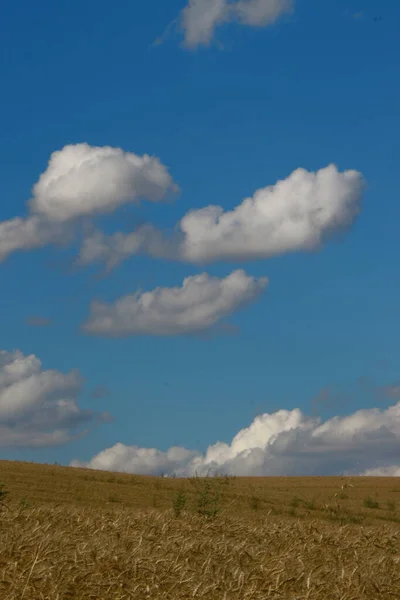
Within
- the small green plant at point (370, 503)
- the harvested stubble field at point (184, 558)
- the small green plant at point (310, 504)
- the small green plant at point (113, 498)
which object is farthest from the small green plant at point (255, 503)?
the harvested stubble field at point (184, 558)

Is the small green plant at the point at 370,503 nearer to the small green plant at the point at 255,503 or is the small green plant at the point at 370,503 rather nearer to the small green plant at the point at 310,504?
the small green plant at the point at 310,504

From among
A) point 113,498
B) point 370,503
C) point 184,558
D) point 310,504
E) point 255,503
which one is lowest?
point 184,558

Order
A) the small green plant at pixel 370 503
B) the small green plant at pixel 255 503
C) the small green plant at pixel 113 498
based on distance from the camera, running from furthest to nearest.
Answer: the small green plant at pixel 370 503 < the small green plant at pixel 255 503 < the small green plant at pixel 113 498

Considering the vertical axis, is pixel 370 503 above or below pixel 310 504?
below

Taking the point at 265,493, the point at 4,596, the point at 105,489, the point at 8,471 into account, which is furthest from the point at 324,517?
the point at 4,596

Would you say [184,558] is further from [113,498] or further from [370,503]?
[370,503]

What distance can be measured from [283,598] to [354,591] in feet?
3.20

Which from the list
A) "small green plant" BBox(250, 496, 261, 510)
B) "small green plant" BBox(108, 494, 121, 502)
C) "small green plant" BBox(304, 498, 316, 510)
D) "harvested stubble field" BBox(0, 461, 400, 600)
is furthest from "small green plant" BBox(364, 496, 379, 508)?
"harvested stubble field" BBox(0, 461, 400, 600)

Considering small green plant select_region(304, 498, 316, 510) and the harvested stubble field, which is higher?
small green plant select_region(304, 498, 316, 510)

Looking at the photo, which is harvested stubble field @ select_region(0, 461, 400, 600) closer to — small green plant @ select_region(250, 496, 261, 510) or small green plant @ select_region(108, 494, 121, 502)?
small green plant @ select_region(108, 494, 121, 502)

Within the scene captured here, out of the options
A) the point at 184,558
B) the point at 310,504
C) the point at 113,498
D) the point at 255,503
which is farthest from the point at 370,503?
the point at 184,558

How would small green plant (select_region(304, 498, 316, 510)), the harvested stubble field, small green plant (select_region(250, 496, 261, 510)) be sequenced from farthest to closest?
small green plant (select_region(304, 498, 316, 510)) < small green plant (select_region(250, 496, 261, 510)) < the harvested stubble field

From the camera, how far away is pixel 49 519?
9.60 meters

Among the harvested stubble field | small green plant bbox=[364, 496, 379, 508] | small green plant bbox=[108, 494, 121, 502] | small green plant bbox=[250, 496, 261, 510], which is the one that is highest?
small green plant bbox=[108, 494, 121, 502]
